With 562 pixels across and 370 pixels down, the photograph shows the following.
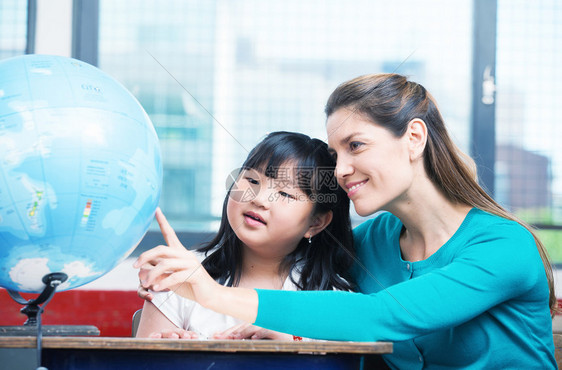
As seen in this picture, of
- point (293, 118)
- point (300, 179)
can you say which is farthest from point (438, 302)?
point (293, 118)

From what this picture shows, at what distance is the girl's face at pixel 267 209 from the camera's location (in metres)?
1.28

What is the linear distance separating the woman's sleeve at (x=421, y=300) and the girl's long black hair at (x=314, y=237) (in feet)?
1.24

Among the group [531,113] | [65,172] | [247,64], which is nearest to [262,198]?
[65,172]

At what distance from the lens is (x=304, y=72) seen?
8.32 ft

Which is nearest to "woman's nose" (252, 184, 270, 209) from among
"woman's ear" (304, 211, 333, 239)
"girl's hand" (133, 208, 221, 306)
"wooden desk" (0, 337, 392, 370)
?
"woman's ear" (304, 211, 333, 239)

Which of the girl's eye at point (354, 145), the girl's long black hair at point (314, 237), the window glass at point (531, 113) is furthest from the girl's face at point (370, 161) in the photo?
the window glass at point (531, 113)

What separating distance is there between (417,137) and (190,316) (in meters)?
0.68

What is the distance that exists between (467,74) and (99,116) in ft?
6.83

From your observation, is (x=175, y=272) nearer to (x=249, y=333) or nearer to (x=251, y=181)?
(x=249, y=333)

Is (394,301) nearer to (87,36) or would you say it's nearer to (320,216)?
(320,216)

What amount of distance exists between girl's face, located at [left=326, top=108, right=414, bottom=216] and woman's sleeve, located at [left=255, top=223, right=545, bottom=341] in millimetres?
218

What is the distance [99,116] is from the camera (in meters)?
0.80

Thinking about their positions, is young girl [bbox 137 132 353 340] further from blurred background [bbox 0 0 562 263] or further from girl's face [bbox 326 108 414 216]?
blurred background [bbox 0 0 562 263]

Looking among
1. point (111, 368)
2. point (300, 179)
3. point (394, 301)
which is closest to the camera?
point (111, 368)
